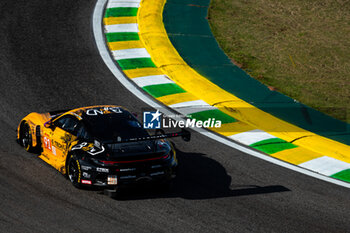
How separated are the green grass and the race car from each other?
20.4 ft

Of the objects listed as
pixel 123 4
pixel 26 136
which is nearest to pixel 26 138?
pixel 26 136

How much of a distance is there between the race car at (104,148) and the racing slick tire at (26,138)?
0.19 meters

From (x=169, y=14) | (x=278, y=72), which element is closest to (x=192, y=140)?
(x=278, y=72)

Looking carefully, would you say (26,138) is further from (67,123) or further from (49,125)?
(67,123)

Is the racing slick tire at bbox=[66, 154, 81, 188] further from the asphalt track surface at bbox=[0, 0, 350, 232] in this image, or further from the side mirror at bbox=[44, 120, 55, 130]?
the side mirror at bbox=[44, 120, 55, 130]

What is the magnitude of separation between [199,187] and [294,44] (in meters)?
9.15

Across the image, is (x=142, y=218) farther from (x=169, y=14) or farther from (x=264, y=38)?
(x=169, y=14)

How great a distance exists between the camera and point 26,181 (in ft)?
33.1

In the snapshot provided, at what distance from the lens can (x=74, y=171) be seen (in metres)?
9.76

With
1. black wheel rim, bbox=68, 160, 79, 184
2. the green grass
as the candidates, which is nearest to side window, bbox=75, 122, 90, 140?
black wheel rim, bbox=68, 160, 79, 184

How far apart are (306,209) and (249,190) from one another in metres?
1.15

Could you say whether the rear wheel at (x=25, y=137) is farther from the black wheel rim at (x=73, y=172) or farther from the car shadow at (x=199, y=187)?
the car shadow at (x=199, y=187)

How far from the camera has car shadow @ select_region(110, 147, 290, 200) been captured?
32.2ft

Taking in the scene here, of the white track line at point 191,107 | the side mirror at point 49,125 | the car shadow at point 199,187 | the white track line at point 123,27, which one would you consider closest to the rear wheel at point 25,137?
the side mirror at point 49,125
